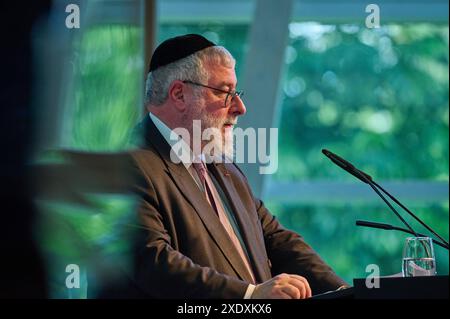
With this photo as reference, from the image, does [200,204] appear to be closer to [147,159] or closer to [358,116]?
[147,159]

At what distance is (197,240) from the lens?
2.87 metres

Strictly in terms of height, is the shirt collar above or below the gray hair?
below

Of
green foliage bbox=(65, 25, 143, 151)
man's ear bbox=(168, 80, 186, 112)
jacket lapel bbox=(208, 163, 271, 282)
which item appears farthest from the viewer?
green foliage bbox=(65, 25, 143, 151)

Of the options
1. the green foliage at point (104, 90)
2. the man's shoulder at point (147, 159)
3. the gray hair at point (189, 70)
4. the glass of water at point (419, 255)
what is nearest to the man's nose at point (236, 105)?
the gray hair at point (189, 70)

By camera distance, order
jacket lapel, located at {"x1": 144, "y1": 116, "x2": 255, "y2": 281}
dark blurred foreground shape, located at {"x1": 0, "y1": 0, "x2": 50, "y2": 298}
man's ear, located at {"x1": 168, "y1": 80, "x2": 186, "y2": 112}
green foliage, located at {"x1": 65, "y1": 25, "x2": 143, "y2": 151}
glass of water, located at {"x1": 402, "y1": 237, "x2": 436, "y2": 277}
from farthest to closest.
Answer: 1. green foliage, located at {"x1": 65, "y1": 25, "x2": 143, "y2": 151}
2. man's ear, located at {"x1": 168, "y1": 80, "x2": 186, "y2": 112}
3. jacket lapel, located at {"x1": 144, "y1": 116, "x2": 255, "y2": 281}
4. glass of water, located at {"x1": 402, "y1": 237, "x2": 436, "y2": 277}
5. dark blurred foreground shape, located at {"x1": 0, "y1": 0, "x2": 50, "y2": 298}

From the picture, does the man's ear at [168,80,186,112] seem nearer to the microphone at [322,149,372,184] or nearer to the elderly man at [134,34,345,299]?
the elderly man at [134,34,345,299]

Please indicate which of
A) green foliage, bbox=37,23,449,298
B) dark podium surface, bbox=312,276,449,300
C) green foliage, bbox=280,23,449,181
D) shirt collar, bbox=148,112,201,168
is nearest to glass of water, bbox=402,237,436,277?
dark podium surface, bbox=312,276,449,300

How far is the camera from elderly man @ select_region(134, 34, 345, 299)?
267 centimetres

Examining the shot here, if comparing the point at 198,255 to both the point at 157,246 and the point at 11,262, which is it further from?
the point at 11,262

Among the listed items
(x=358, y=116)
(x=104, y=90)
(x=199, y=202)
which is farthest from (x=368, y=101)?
(x=199, y=202)

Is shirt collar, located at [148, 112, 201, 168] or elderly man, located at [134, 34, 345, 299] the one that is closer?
elderly man, located at [134, 34, 345, 299]

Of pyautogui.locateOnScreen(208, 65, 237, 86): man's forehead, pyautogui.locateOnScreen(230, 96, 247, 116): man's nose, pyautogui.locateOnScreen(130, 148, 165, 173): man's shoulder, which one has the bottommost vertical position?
pyautogui.locateOnScreen(130, 148, 165, 173): man's shoulder

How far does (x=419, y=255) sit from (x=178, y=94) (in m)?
1.15
